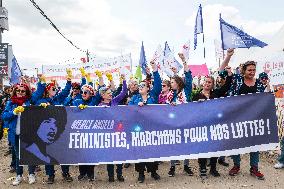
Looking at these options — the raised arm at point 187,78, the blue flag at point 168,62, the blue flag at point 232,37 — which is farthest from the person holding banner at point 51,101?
the blue flag at point 168,62

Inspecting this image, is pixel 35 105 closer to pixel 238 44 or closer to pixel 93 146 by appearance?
pixel 93 146

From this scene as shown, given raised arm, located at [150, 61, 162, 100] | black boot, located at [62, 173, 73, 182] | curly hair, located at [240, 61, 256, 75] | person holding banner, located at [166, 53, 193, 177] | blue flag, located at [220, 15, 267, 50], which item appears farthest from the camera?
blue flag, located at [220, 15, 267, 50]

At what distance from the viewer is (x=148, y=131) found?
22.4 feet

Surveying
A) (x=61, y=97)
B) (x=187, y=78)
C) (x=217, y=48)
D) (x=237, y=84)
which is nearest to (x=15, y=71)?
(x=61, y=97)

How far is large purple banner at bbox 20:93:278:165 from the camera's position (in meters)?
6.68

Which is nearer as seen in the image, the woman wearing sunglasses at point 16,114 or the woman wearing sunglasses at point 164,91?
the woman wearing sunglasses at point 16,114

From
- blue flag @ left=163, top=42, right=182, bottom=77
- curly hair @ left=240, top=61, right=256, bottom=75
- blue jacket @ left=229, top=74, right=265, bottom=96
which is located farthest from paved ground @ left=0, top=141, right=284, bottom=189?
blue flag @ left=163, top=42, right=182, bottom=77

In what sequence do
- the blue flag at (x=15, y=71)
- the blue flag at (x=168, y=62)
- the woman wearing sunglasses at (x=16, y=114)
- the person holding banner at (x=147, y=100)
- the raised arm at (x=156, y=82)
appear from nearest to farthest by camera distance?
the woman wearing sunglasses at (x=16, y=114) < the raised arm at (x=156, y=82) < the person holding banner at (x=147, y=100) < the blue flag at (x=15, y=71) < the blue flag at (x=168, y=62)

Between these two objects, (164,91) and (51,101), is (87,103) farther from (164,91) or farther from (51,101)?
(164,91)

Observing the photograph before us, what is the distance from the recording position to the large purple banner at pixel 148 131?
6.68 m

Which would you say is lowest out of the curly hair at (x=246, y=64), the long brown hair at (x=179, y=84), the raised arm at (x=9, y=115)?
the raised arm at (x=9, y=115)

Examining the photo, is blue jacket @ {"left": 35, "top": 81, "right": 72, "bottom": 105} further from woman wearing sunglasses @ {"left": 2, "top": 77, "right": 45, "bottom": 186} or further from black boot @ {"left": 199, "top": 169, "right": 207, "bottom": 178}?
black boot @ {"left": 199, "top": 169, "right": 207, "bottom": 178}

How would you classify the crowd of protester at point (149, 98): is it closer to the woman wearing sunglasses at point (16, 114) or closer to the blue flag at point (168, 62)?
the woman wearing sunglasses at point (16, 114)

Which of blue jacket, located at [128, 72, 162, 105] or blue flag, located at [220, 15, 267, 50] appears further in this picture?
blue flag, located at [220, 15, 267, 50]
